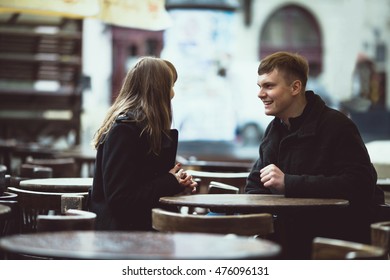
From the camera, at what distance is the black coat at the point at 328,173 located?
3.88 metres

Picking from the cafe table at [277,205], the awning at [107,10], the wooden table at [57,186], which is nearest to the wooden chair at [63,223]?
the cafe table at [277,205]

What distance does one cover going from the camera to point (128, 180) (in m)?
3.62

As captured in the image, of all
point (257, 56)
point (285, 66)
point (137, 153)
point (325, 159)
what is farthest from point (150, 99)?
point (257, 56)

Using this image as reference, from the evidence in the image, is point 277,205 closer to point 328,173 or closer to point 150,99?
point 328,173

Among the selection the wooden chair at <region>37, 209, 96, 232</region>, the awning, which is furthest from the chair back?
the awning

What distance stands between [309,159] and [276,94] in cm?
33

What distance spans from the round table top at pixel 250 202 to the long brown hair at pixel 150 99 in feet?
0.98

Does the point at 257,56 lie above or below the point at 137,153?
above

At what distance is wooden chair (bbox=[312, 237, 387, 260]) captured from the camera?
8.57 ft

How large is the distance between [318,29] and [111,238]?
1885 centimetres

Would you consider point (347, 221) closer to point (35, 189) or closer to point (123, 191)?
point (123, 191)

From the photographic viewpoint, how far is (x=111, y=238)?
267 centimetres

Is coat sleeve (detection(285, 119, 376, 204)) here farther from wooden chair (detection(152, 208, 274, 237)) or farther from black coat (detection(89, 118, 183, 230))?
wooden chair (detection(152, 208, 274, 237))
